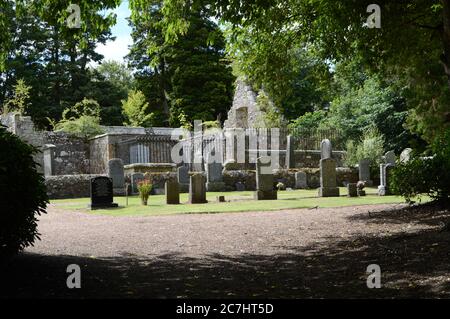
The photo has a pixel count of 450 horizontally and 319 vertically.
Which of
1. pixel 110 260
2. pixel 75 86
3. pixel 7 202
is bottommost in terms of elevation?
pixel 110 260

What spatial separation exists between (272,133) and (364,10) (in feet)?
67.6

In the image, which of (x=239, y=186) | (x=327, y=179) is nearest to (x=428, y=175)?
(x=327, y=179)

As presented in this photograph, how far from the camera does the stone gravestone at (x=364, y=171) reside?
2442 cm

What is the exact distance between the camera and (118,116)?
4362 centimetres

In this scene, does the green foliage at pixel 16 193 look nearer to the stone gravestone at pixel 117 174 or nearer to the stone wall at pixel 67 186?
the stone gravestone at pixel 117 174

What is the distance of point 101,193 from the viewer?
1669 centimetres

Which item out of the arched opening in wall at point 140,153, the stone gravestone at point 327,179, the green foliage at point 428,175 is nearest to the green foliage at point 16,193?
the green foliage at point 428,175

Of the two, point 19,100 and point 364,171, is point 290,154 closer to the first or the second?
point 364,171

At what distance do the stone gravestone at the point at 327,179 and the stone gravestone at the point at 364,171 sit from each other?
5.83 meters

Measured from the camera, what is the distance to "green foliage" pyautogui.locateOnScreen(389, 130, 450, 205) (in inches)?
413

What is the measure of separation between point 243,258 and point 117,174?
48.9 ft
